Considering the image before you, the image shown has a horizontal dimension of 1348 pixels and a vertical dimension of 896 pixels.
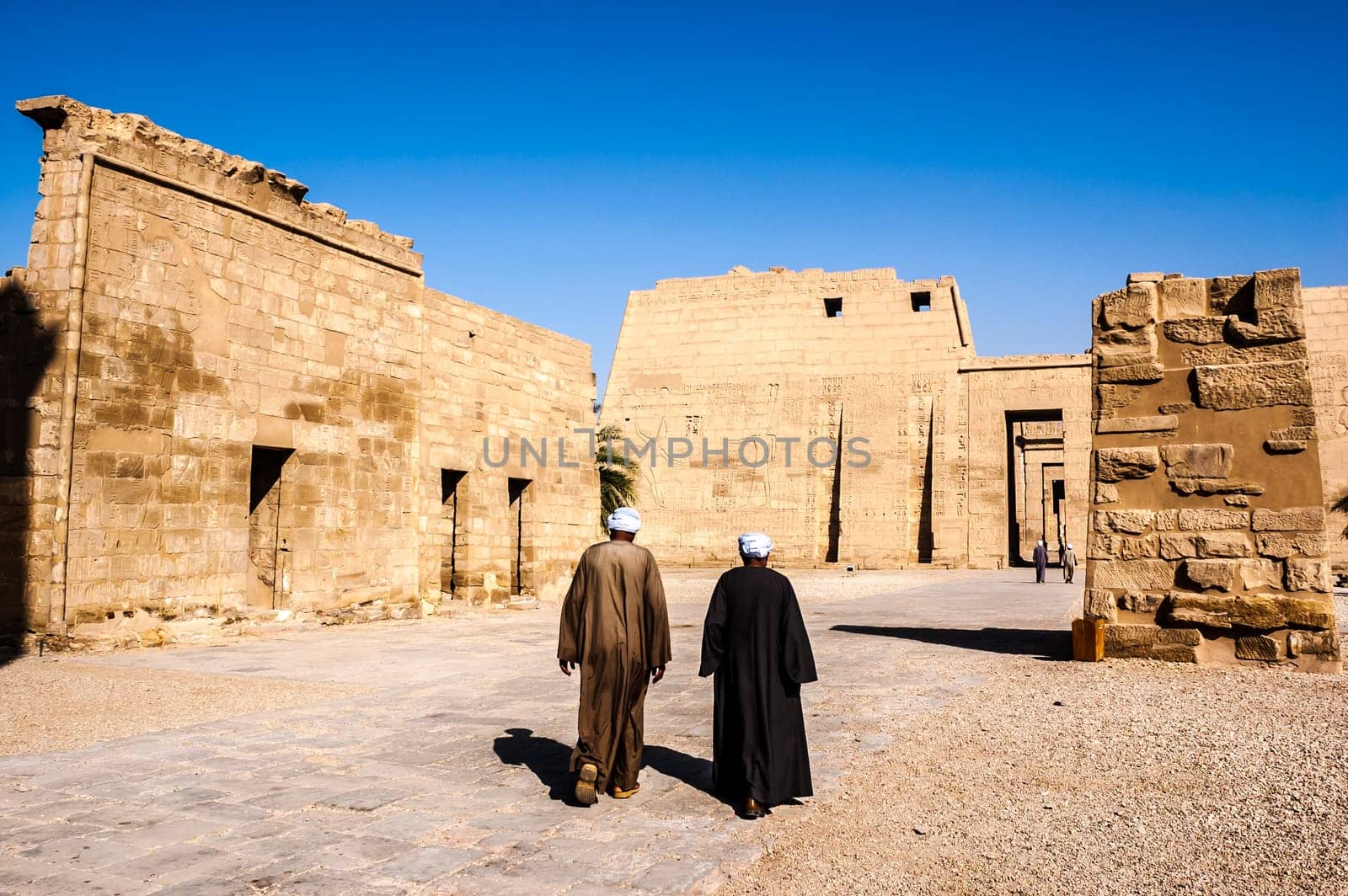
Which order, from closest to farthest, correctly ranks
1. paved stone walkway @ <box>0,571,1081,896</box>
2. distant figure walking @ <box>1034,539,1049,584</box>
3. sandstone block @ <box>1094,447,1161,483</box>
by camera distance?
paved stone walkway @ <box>0,571,1081,896</box>, sandstone block @ <box>1094,447,1161,483</box>, distant figure walking @ <box>1034,539,1049,584</box>

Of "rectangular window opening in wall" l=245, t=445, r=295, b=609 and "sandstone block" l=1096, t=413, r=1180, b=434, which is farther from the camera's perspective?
"rectangular window opening in wall" l=245, t=445, r=295, b=609

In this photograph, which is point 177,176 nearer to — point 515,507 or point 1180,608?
point 515,507

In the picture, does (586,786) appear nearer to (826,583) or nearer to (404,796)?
(404,796)

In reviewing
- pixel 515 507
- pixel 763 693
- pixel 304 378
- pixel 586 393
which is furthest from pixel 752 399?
pixel 763 693

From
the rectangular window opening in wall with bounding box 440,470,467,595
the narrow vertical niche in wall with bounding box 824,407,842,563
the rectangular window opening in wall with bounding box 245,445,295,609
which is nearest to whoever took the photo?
the rectangular window opening in wall with bounding box 245,445,295,609

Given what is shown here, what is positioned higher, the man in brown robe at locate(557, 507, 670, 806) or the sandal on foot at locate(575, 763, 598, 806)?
the man in brown robe at locate(557, 507, 670, 806)

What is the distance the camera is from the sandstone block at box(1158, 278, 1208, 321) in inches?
368

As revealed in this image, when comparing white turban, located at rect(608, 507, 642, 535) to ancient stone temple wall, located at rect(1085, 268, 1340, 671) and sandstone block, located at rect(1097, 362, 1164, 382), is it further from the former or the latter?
sandstone block, located at rect(1097, 362, 1164, 382)

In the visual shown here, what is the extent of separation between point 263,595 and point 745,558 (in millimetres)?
8691

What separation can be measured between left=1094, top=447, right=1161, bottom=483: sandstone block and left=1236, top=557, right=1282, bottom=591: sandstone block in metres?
1.07

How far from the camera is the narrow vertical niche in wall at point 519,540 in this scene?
16.4 metres

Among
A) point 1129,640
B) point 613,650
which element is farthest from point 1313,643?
point 613,650

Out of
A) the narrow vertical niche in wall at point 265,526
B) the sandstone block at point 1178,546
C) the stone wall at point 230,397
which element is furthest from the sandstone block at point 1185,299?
the narrow vertical niche in wall at point 265,526

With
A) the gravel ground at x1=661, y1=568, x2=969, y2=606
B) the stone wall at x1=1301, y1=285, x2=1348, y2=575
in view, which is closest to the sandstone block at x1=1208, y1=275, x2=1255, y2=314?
the gravel ground at x1=661, y1=568, x2=969, y2=606
